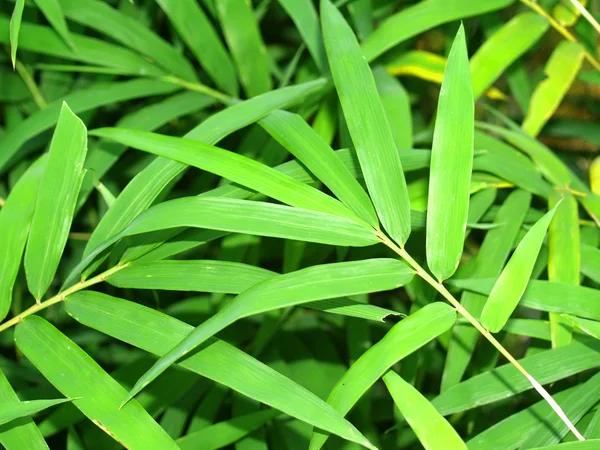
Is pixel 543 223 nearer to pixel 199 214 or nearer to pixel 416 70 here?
pixel 199 214

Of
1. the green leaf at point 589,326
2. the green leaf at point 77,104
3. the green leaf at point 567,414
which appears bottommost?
the green leaf at point 567,414

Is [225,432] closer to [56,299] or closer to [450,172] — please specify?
[56,299]

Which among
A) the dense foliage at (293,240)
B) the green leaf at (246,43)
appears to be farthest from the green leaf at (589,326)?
the green leaf at (246,43)

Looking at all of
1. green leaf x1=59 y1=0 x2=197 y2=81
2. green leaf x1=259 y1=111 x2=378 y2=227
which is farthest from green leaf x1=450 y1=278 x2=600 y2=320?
green leaf x1=59 y1=0 x2=197 y2=81

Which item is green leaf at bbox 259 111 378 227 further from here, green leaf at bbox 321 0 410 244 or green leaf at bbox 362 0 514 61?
green leaf at bbox 362 0 514 61

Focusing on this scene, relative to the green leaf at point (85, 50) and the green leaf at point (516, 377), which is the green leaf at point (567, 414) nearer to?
the green leaf at point (516, 377)

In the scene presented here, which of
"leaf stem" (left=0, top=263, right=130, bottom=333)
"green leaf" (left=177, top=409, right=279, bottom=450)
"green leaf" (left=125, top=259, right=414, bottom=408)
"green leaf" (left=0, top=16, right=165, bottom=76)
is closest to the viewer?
"green leaf" (left=125, top=259, right=414, bottom=408)

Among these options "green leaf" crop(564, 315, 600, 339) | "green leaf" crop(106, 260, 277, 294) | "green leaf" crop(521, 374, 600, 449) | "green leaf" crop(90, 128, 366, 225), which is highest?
"green leaf" crop(90, 128, 366, 225)
